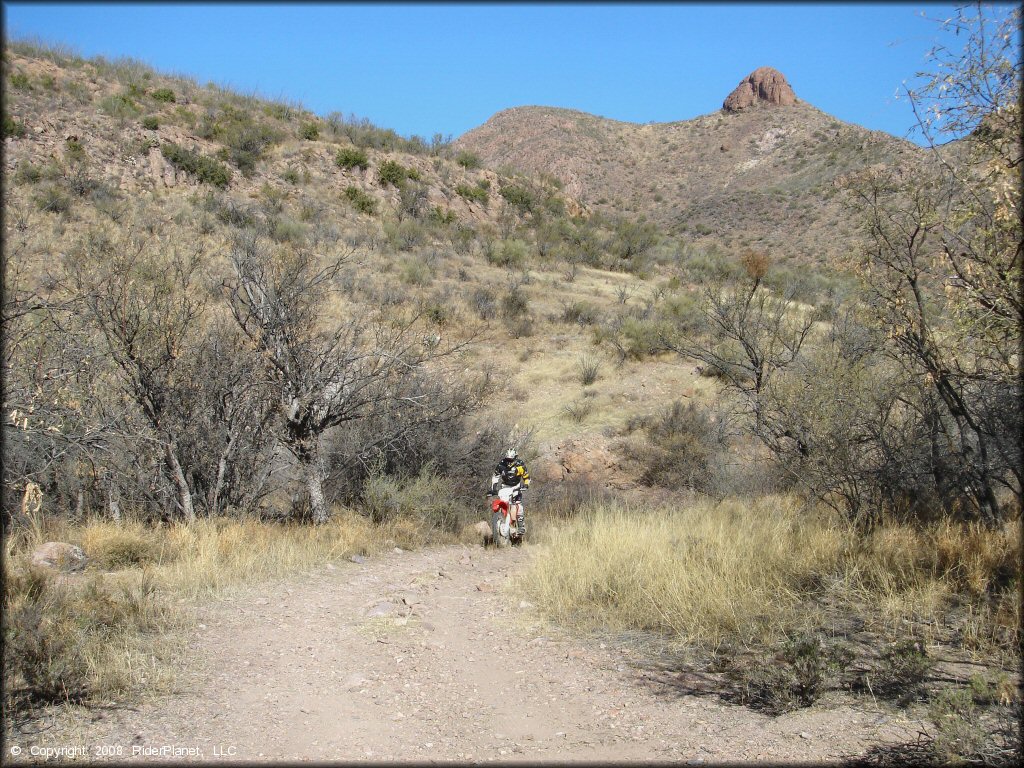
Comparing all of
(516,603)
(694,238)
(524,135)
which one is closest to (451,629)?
(516,603)

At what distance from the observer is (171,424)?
29.6 ft

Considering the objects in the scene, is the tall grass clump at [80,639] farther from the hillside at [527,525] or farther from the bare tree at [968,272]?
the bare tree at [968,272]

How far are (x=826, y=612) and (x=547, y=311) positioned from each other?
19096mm

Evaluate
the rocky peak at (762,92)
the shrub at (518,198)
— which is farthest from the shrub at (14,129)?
the rocky peak at (762,92)

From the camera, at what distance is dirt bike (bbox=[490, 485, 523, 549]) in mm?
10102

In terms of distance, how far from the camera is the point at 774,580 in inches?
249

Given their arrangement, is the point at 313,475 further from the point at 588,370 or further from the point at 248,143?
the point at 248,143

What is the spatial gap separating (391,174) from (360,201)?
10.2ft

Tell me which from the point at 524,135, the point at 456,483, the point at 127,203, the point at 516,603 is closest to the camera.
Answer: the point at 516,603

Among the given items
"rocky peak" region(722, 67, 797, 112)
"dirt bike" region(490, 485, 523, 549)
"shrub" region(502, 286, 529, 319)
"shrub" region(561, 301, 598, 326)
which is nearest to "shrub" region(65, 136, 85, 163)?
"shrub" region(502, 286, 529, 319)

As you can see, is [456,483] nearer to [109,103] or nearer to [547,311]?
[547,311]

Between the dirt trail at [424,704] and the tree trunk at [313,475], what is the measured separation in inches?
113

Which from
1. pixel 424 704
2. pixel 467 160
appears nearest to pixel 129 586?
pixel 424 704

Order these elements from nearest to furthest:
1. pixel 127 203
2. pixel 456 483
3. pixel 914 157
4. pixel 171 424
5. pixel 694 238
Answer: pixel 914 157, pixel 171 424, pixel 456 483, pixel 127 203, pixel 694 238
